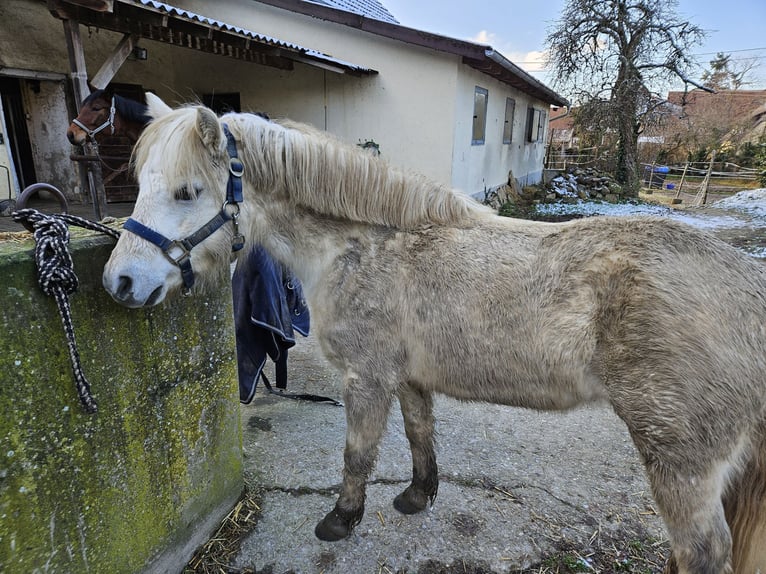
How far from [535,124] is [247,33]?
12.8m

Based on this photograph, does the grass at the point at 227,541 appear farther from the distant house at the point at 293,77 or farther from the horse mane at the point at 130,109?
the distant house at the point at 293,77

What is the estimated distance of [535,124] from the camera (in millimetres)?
16469

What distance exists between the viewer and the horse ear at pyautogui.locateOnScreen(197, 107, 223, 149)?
1537mm

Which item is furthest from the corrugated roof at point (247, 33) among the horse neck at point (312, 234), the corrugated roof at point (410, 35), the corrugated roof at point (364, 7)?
the horse neck at point (312, 234)

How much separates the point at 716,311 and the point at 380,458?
6.47 feet

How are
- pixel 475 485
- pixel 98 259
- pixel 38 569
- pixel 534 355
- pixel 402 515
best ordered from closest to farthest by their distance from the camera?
pixel 38 569 → pixel 98 259 → pixel 534 355 → pixel 402 515 → pixel 475 485

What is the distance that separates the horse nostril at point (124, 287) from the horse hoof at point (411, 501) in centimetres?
172

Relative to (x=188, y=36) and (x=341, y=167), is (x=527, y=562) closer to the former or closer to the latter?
(x=341, y=167)

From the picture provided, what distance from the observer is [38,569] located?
134 cm

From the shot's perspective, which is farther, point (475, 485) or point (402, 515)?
point (475, 485)

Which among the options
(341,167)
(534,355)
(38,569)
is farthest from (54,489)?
(534,355)

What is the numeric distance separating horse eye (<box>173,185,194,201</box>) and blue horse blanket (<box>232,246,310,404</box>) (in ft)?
3.27

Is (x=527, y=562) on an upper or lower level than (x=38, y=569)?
lower

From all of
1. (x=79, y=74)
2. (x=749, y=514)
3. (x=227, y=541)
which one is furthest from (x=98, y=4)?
(x=749, y=514)
